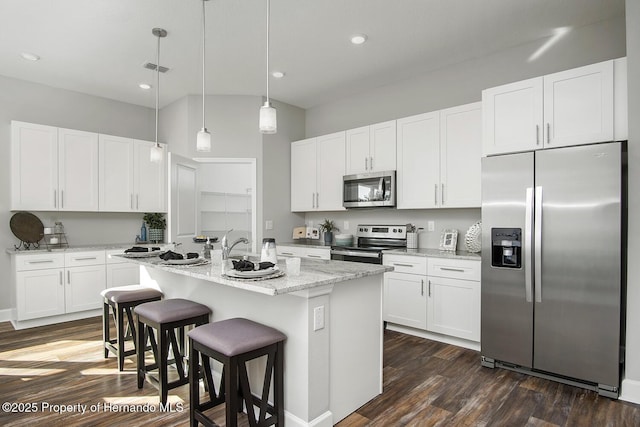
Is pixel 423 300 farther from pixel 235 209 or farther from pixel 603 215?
pixel 235 209

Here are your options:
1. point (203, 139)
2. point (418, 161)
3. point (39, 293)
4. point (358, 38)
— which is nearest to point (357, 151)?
point (418, 161)

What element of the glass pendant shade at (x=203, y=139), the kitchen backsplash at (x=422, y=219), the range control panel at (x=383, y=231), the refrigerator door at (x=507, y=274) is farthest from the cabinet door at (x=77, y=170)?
the refrigerator door at (x=507, y=274)

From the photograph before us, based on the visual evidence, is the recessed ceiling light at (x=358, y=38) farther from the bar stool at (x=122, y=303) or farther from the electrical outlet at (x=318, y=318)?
the bar stool at (x=122, y=303)

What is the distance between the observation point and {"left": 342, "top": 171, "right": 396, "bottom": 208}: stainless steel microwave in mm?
4195

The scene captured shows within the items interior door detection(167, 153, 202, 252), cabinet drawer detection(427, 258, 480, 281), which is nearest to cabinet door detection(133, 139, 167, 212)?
interior door detection(167, 153, 202, 252)

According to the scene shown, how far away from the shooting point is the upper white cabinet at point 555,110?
2.60 m

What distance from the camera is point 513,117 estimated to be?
3.00 meters

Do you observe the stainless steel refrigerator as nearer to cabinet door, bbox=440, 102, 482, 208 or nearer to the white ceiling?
cabinet door, bbox=440, 102, 482, 208

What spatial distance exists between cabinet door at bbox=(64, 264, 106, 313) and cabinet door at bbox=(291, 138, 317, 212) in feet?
8.65

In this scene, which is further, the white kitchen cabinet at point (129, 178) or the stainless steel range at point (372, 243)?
the white kitchen cabinet at point (129, 178)

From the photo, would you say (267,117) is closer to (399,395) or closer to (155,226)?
(399,395)

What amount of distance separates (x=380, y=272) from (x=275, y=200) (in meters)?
3.05

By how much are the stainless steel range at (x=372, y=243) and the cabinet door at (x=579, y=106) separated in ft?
6.22

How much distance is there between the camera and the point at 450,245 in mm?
3891
